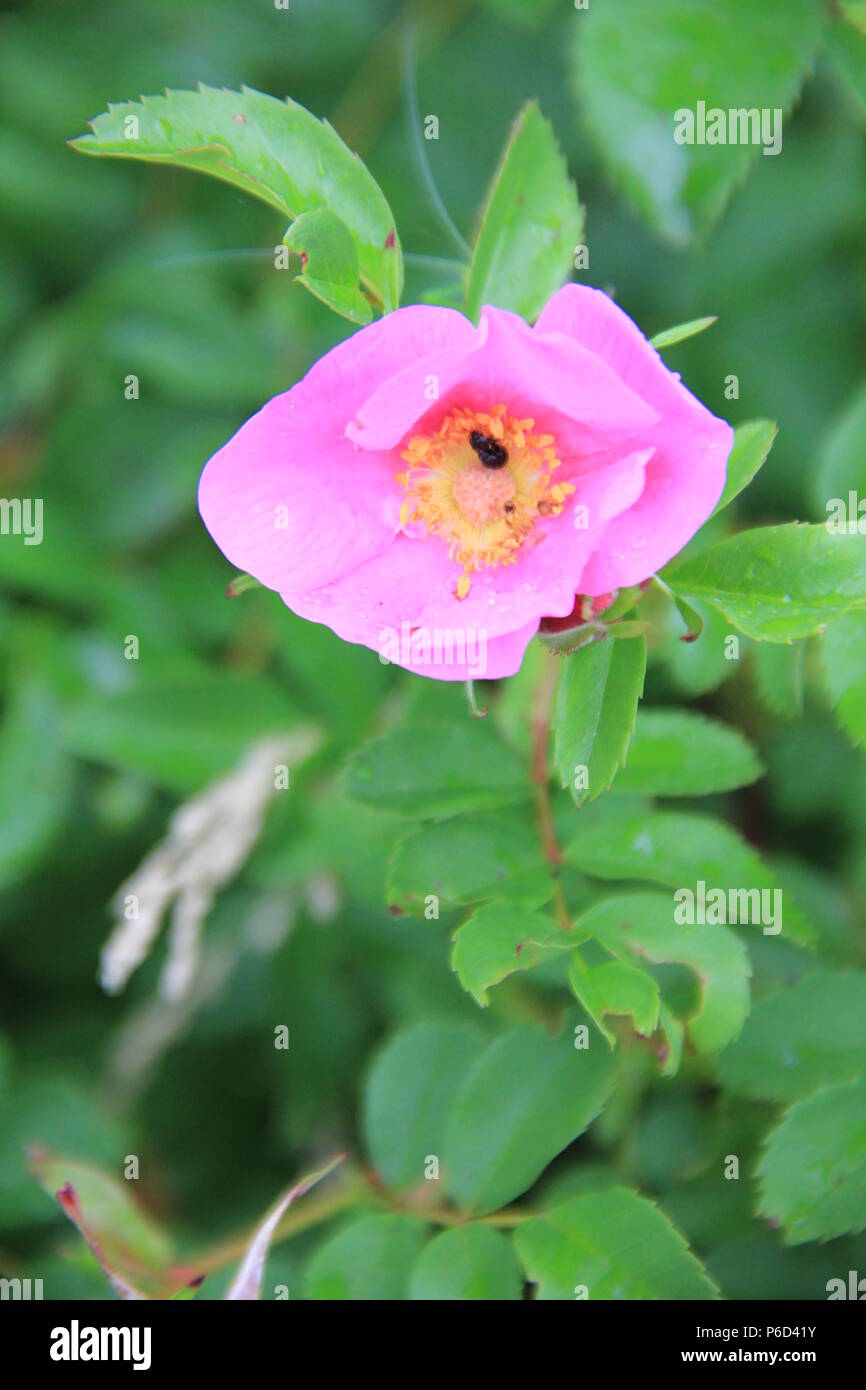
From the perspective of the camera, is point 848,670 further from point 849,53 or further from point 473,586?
point 849,53

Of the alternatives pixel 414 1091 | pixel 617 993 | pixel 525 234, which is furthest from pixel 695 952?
pixel 525 234

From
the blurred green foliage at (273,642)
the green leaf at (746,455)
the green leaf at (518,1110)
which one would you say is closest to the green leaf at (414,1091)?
the blurred green foliage at (273,642)

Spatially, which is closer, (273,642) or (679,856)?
(679,856)

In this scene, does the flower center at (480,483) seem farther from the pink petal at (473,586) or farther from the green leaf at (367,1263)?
the green leaf at (367,1263)

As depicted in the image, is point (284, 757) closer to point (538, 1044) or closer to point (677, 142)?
point (538, 1044)

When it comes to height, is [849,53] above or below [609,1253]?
above

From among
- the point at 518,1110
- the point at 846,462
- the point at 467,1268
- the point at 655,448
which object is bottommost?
the point at 467,1268

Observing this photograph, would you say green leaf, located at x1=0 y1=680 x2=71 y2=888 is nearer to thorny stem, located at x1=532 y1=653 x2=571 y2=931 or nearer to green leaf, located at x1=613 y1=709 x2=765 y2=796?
thorny stem, located at x1=532 y1=653 x2=571 y2=931
